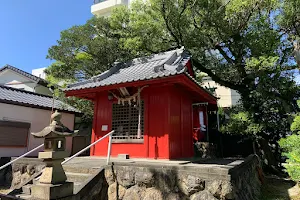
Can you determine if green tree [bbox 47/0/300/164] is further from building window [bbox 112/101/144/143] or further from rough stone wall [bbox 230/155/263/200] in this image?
building window [bbox 112/101/144/143]

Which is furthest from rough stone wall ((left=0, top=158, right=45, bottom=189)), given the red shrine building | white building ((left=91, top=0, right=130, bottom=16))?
white building ((left=91, top=0, right=130, bottom=16))

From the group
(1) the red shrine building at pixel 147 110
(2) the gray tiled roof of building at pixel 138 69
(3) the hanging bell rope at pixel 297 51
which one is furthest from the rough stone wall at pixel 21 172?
(3) the hanging bell rope at pixel 297 51

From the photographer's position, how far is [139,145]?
23.9 ft

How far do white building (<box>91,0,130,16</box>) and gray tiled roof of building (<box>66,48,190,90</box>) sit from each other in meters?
18.7

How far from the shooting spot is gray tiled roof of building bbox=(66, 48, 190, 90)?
7105 mm

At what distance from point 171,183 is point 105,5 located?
2625 centimetres

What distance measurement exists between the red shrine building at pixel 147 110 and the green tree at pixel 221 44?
3340 millimetres

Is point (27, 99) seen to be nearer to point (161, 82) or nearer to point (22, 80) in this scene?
point (22, 80)

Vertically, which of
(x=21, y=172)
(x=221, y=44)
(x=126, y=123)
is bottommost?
(x=21, y=172)

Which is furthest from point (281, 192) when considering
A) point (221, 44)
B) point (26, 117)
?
point (26, 117)

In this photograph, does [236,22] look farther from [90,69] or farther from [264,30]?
[90,69]

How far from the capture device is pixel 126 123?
775 cm

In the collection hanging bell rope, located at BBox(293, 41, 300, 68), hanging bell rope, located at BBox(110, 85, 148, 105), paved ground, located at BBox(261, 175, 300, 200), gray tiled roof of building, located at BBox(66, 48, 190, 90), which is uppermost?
hanging bell rope, located at BBox(293, 41, 300, 68)

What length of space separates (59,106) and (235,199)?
406 inches
